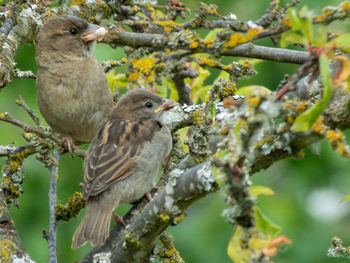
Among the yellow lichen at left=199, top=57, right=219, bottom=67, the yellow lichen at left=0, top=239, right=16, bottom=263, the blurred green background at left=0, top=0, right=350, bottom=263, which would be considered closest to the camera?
the yellow lichen at left=0, top=239, right=16, bottom=263

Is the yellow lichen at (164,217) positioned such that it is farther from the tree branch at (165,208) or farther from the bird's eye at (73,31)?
the bird's eye at (73,31)

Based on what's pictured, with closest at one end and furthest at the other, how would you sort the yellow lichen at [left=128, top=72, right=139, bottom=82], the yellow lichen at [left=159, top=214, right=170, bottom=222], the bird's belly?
the yellow lichen at [left=159, top=214, right=170, bottom=222] → the yellow lichen at [left=128, top=72, right=139, bottom=82] → the bird's belly

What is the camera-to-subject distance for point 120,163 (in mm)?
4332

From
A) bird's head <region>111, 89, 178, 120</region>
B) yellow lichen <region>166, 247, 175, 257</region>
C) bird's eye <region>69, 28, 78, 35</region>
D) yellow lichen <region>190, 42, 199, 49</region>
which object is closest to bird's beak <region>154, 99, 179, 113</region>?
bird's head <region>111, 89, 178, 120</region>

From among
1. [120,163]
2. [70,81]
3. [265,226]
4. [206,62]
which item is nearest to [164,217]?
[265,226]

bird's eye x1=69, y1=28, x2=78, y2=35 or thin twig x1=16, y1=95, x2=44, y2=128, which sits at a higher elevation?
bird's eye x1=69, y1=28, x2=78, y2=35

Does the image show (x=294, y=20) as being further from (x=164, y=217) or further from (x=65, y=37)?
(x=65, y=37)

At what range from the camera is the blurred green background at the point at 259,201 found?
629 centimetres

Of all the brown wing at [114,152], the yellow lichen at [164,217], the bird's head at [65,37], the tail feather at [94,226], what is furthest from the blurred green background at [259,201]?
the yellow lichen at [164,217]

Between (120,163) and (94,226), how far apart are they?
0.57 meters

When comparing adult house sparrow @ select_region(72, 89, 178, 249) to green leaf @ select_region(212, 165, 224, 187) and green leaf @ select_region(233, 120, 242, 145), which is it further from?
green leaf @ select_region(233, 120, 242, 145)

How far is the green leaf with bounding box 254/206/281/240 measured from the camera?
2.19 metres

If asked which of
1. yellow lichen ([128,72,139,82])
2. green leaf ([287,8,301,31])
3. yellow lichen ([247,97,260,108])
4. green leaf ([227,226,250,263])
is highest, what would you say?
yellow lichen ([128,72,139,82])

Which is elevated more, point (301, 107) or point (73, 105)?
point (73, 105)
